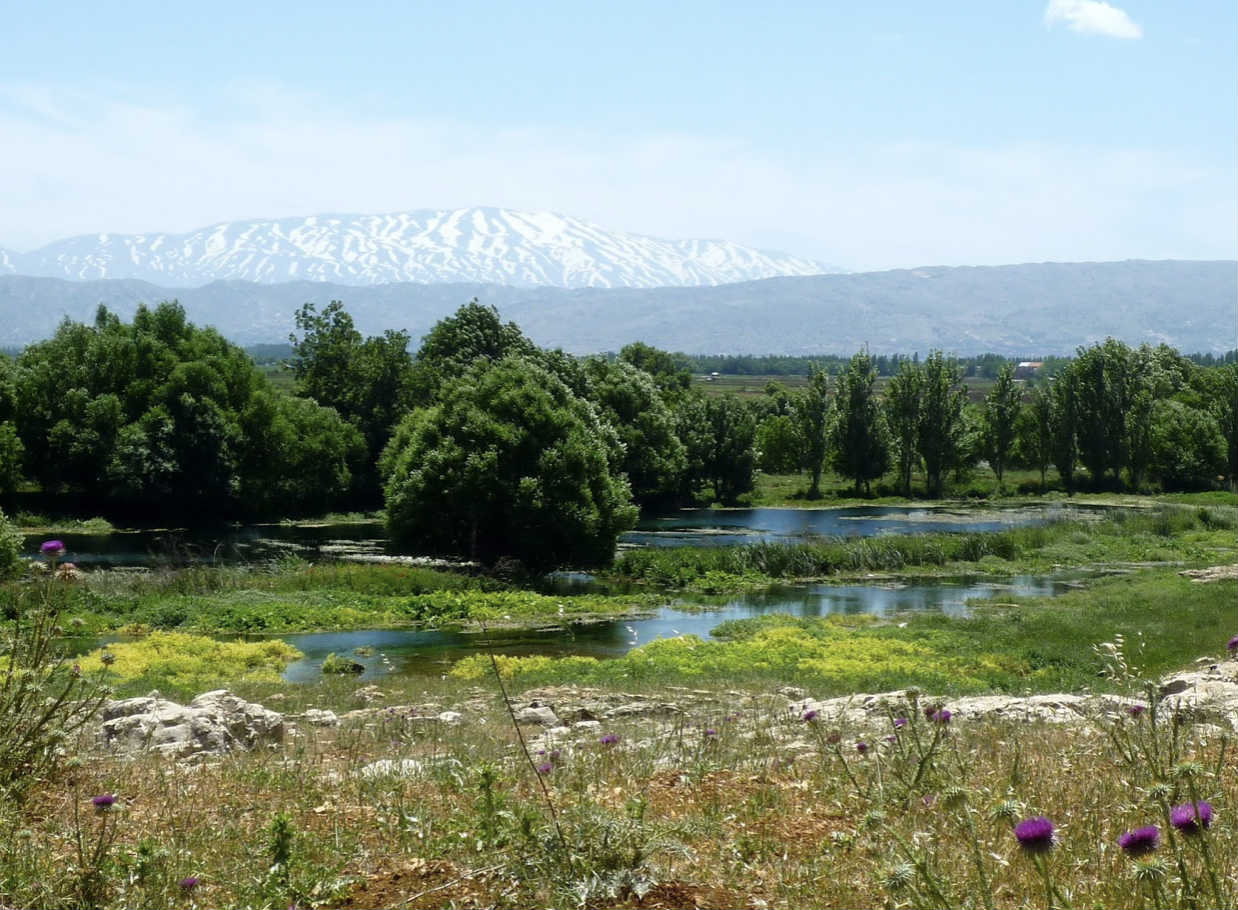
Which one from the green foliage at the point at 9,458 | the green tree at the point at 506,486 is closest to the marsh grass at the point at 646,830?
the green tree at the point at 506,486

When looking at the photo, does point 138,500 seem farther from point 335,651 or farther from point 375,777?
point 375,777

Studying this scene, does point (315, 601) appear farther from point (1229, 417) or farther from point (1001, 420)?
point (1229, 417)

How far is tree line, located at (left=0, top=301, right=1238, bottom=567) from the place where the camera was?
4244 cm

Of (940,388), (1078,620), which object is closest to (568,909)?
(1078,620)

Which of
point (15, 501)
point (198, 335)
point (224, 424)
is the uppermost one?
point (198, 335)

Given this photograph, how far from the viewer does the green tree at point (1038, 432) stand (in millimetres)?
87875

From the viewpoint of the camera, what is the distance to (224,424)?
62.8 metres

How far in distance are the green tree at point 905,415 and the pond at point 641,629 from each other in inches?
1869

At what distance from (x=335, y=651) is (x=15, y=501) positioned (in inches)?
1750

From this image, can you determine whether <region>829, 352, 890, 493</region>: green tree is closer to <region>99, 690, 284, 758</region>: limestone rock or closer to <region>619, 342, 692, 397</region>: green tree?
<region>619, 342, 692, 397</region>: green tree

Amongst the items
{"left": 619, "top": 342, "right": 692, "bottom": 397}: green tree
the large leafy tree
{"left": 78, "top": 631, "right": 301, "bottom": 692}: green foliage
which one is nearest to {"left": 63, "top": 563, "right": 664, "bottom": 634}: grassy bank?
{"left": 78, "top": 631, "right": 301, "bottom": 692}: green foliage

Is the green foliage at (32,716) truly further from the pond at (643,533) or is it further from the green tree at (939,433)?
the green tree at (939,433)

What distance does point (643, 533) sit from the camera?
59.1 m

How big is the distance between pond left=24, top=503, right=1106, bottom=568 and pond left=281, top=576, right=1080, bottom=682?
11.7 m
